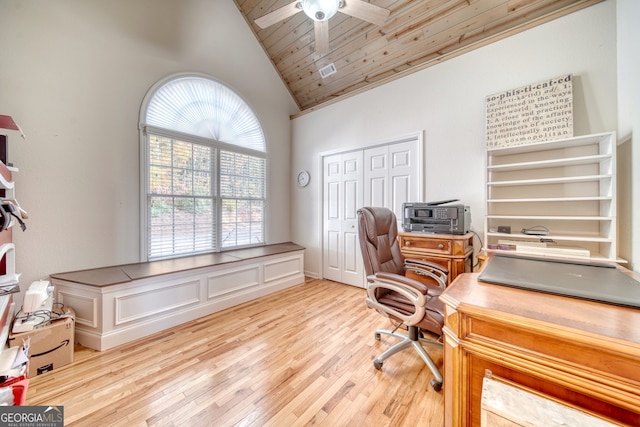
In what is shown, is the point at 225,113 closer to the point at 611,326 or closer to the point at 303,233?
the point at 303,233

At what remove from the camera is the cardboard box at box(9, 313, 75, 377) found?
164cm

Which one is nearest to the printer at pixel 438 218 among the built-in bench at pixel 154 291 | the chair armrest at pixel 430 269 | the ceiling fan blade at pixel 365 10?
the chair armrest at pixel 430 269

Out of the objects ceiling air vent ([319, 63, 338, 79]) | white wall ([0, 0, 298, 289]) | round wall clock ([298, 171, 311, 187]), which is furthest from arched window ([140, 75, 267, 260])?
ceiling air vent ([319, 63, 338, 79])

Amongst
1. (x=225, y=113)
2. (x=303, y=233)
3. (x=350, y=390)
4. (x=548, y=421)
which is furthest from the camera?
(x=303, y=233)

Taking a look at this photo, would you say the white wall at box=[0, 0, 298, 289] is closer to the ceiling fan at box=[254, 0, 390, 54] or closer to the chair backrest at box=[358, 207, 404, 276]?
the ceiling fan at box=[254, 0, 390, 54]

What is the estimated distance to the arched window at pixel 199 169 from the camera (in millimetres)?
2760

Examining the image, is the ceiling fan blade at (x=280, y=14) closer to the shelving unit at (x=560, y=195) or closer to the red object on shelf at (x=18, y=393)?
the shelving unit at (x=560, y=195)

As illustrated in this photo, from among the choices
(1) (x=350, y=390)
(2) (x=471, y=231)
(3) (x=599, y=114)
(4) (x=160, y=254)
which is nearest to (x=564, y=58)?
(3) (x=599, y=114)

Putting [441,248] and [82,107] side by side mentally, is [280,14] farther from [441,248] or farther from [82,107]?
[441,248]

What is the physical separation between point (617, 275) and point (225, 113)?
159 inches

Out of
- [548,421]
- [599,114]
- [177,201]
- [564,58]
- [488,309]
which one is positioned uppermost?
[564,58]

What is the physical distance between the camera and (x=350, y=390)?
5.05ft

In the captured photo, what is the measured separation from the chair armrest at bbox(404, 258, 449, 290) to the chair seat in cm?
23

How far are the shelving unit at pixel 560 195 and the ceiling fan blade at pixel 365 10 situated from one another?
1.55m
